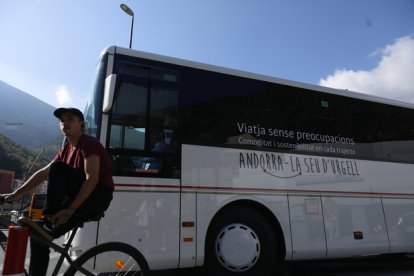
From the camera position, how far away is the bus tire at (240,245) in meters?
5.18

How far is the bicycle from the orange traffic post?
646 mm

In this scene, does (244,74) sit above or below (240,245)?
above

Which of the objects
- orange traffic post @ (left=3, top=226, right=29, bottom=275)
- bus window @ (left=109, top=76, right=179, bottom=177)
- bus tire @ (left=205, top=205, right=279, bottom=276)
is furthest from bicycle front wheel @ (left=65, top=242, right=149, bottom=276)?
bus tire @ (left=205, top=205, right=279, bottom=276)

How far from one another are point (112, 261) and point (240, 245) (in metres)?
2.34

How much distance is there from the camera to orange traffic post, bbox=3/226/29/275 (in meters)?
2.30

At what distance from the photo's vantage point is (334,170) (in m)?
6.25

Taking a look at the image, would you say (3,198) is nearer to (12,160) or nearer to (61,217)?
(61,217)

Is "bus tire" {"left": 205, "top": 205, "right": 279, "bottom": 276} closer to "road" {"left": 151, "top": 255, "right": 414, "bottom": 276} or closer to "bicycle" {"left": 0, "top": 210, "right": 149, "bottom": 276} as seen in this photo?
"road" {"left": 151, "top": 255, "right": 414, "bottom": 276}

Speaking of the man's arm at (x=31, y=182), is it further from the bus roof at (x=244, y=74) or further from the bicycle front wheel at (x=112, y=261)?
the bus roof at (x=244, y=74)

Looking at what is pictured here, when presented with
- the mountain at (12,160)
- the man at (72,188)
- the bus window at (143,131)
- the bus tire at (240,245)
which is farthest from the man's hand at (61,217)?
the mountain at (12,160)

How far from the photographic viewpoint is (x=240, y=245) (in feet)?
17.3

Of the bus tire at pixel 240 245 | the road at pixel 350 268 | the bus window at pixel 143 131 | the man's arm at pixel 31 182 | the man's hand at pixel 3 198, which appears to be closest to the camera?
the man's hand at pixel 3 198

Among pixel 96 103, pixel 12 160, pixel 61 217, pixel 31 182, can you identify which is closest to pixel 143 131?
pixel 96 103

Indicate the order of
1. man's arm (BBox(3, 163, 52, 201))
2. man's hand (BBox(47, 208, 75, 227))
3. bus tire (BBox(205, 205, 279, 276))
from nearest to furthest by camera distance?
man's hand (BBox(47, 208, 75, 227))
man's arm (BBox(3, 163, 52, 201))
bus tire (BBox(205, 205, 279, 276))
